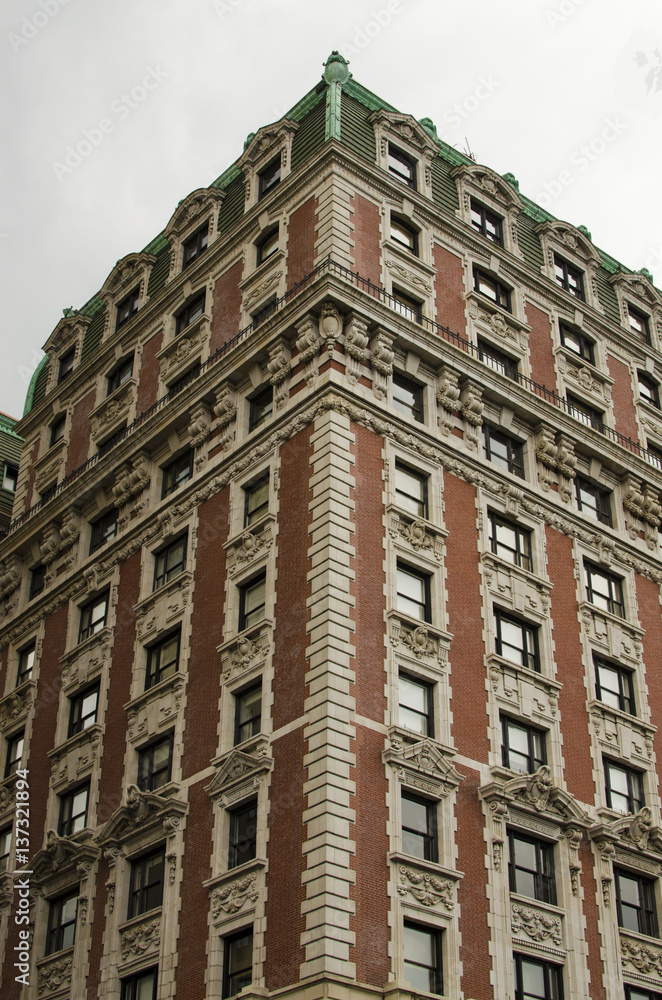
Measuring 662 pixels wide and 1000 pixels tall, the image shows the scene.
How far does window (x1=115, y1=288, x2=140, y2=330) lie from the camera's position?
60.1 m

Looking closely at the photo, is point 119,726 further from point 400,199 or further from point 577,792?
point 400,199

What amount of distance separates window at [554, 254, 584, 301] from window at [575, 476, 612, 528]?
10.1m

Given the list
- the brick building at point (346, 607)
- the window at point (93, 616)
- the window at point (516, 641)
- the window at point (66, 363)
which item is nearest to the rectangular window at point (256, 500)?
the brick building at point (346, 607)

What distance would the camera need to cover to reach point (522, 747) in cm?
4100

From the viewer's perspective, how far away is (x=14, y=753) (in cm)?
5078

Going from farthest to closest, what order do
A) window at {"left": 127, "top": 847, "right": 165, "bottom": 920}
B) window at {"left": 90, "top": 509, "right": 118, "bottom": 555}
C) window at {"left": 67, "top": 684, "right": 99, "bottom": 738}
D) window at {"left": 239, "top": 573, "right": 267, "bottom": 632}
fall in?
window at {"left": 90, "top": 509, "right": 118, "bottom": 555}, window at {"left": 67, "top": 684, "right": 99, "bottom": 738}, window at {"left": 239, "top": 573, "right": 267, "bottom": 632}, window at {"left": 127, "top": 847, "right": 165, "bottom": 920}

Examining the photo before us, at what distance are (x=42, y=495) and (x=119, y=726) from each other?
57.6 ft

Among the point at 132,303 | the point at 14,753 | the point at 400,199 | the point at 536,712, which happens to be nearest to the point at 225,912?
the point at 536,712

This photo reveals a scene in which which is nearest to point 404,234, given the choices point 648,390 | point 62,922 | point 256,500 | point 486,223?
point 486,223

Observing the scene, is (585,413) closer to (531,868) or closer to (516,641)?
(516,641)

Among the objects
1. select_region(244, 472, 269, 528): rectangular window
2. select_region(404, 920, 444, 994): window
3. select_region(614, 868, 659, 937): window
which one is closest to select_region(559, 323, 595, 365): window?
select_region(244, 472, 269, 528): rectangular window

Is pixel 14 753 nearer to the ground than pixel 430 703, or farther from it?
farther from it

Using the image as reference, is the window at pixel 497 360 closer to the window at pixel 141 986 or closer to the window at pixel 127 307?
the window at pixel 127 307

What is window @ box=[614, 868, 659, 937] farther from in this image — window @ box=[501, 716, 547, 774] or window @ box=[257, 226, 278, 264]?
window @ box=[257, 226, 278, 264]
